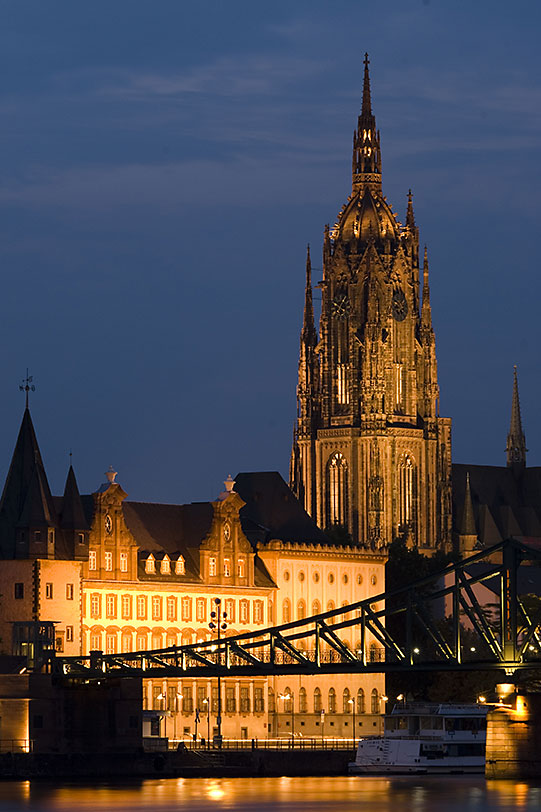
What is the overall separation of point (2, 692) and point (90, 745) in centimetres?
603

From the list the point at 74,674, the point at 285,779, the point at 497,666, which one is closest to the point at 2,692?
the point at 74,674

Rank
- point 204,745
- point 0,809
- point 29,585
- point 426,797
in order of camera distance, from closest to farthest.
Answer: point 0,809, point 426,797, point 204,745, point 29,585

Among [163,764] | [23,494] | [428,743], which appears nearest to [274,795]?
[163,764]

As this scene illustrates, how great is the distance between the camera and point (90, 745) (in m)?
167

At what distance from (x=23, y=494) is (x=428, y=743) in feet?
110

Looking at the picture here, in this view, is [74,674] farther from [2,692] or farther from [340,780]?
[340,780]

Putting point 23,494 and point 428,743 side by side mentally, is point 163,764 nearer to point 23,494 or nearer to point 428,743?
point 428,743

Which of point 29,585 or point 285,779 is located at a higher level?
point 29,585

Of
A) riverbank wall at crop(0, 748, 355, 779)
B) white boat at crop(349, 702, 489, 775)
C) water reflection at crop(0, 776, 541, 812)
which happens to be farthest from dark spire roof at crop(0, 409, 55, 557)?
water reflection at crop(0, 776, 541, 812)

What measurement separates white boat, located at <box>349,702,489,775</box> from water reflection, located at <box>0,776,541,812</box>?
43.5 ft

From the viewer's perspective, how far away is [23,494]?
19925 cm

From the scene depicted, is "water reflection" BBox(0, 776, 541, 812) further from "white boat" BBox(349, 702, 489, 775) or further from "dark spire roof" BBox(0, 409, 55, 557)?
"dark spire roof" BBox(0, 409, 55, 557)

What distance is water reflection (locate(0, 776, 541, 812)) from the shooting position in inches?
5674

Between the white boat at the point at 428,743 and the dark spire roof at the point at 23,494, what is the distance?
2822 centimetres
